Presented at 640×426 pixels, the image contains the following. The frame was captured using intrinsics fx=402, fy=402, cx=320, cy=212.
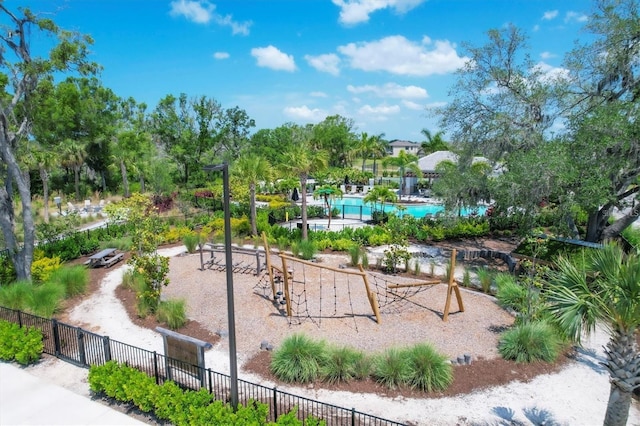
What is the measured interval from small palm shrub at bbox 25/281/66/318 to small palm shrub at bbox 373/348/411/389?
9129mm

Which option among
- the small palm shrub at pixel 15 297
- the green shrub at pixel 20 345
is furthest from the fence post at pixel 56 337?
the small palm shrub at pixel 15 297

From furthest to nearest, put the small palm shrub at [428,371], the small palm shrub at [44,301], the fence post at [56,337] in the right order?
the small palm shrub at [44,301] → the fence post at [56,337] → the small palm shrub at [428,371]

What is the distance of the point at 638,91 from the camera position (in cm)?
1451

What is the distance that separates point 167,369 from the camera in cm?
812

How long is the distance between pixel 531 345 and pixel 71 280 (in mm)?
13571

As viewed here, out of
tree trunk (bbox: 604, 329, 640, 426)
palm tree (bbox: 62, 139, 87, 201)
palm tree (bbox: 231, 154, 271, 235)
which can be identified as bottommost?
tree trunk (bbox: 604, 329, 640, 426)

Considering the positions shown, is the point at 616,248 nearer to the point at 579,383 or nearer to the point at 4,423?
the point at 579,383

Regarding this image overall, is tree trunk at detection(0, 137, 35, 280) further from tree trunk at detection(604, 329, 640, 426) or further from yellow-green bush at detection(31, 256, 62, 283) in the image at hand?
tree trunk at detection(604, 329, 640, 426)

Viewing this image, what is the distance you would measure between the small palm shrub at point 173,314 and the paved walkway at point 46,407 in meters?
2.87

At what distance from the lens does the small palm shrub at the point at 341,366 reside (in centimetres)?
831

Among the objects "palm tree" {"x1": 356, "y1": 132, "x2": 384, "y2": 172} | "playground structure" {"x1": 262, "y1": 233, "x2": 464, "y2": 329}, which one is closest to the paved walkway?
"playground structure" {"x1": 262, "y1": 233, "x2": 464, "y2": 329}

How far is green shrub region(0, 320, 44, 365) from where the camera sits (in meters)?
9.15

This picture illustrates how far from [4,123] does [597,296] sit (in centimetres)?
1597

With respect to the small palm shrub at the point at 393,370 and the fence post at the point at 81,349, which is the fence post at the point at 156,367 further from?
the small palm shrub at the point at 393,370
